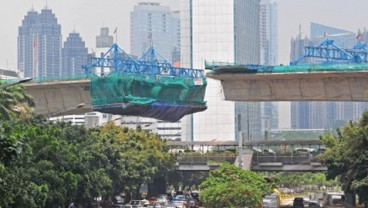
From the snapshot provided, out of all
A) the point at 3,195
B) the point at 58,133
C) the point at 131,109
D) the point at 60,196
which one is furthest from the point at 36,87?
the point at 3,195

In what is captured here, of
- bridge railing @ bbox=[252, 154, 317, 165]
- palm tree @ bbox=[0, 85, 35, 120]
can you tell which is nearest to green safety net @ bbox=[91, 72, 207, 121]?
bridge railing @ bbox=[252, 154, 317, 165]

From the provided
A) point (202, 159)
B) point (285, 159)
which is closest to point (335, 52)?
point (285, 159)

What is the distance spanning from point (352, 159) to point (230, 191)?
30.9ft

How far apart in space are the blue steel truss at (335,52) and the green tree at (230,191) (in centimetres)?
2149

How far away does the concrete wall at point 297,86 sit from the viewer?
82.0 m

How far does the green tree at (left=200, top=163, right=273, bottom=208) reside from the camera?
76.6 metres

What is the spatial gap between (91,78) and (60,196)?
5493 centimetres

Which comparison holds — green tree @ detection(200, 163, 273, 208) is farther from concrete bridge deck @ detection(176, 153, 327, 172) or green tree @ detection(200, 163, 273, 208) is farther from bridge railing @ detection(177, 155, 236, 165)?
bridge railing @ detection(177, 155, 236, 165)

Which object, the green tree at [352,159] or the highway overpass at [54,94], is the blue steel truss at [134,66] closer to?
the highway overpass at [54,94]

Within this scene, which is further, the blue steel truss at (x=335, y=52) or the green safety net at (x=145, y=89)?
the green safety net at (x=145, y=89)

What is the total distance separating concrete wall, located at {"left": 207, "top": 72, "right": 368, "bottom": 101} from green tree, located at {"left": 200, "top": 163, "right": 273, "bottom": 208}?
7.39 metres

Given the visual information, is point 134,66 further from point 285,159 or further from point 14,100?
point 14,100

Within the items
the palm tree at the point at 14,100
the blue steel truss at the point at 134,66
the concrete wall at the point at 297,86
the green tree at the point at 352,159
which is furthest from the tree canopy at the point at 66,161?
the green tree at the point at 352,159

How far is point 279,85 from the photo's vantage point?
85.7m
